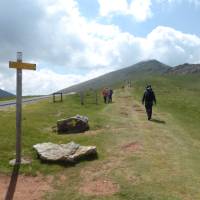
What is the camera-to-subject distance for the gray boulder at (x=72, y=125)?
26.4m

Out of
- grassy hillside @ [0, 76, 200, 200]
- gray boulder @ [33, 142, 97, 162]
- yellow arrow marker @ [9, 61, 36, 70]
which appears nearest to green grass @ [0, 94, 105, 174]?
grassy hillside @ [0, 76, 200, 200]

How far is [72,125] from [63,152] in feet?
23.0

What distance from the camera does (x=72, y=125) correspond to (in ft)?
87.5

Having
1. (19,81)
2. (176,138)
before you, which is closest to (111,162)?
(19,81)

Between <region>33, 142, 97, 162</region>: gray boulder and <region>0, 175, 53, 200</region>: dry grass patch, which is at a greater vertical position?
<region>33, 142, 97, 162</region>: gray boulder

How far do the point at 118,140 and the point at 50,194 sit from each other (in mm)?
8196

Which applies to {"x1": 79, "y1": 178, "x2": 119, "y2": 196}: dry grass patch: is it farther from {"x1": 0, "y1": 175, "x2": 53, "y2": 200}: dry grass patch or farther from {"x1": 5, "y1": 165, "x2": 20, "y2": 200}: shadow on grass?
{"x1": 5, "y1": 165, "x2": 20, "y2": 200}: shadow on grass

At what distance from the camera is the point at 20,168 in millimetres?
18438

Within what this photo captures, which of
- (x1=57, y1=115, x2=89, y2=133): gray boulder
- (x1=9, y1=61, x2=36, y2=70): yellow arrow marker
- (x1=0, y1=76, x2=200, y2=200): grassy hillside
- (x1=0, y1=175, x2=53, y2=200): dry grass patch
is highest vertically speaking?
(x1=9, y1=61, x2=36, y2=70): yellow arrow marker

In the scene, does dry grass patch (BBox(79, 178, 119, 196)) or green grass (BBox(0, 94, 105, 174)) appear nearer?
dry grass patch (BBox(79, 178, 119, 196))

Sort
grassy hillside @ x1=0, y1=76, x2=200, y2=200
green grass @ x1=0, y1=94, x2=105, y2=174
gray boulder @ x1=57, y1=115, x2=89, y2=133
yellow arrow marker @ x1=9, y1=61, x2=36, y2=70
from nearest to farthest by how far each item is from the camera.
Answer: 1. grassy hillside @ x1=0, y1=76, x2=200, y2=200
2. yellow arrow marker @ x1=9, y1=61, x2=36, y2=70
3. green grass @ x1=0, y1=94, x2=105, y2=174
4. gray boulder @ x1=57, y1=115, x2=89, y2=133

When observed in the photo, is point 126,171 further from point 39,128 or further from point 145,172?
point 39,128

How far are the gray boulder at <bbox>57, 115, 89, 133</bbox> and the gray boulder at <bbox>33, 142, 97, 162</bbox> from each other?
5.69m

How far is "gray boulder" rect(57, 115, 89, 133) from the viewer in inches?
1040
